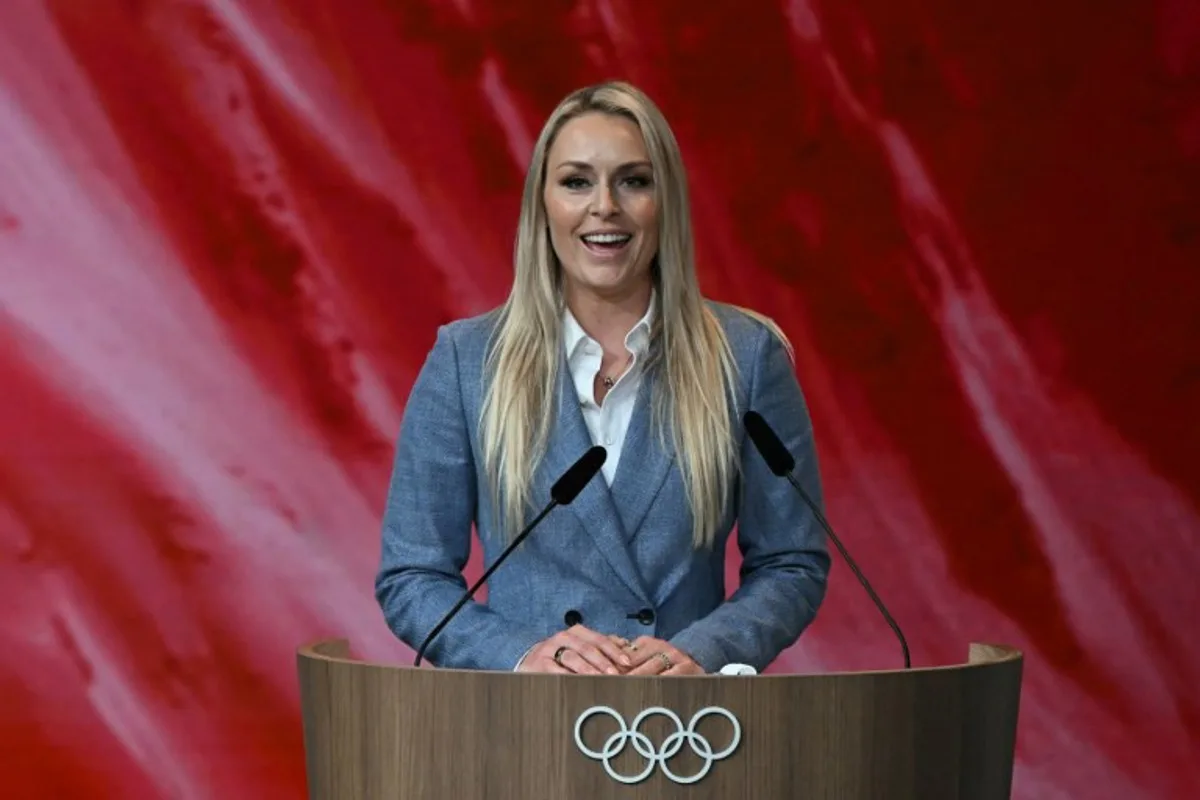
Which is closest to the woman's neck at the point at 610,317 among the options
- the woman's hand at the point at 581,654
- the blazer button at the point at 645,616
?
the blazer button at the point at 645,616

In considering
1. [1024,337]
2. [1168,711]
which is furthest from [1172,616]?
[1024,337]

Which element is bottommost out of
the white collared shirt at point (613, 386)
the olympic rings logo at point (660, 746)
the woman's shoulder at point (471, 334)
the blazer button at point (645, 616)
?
the olympic rings logo at point (660, 746)

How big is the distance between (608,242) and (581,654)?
0.59 metres

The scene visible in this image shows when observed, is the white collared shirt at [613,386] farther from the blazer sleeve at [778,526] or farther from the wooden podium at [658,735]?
the wooden podium at [658,735]

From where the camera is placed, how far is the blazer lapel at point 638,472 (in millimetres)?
2365

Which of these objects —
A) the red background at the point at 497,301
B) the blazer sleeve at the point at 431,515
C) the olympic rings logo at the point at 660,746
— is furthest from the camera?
the red background at the point at 497,301

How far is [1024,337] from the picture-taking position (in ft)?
13.1

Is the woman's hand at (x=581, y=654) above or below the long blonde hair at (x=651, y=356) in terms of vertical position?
below

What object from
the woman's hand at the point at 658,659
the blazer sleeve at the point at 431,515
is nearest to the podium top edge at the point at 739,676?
the blazer sleeve at the point at 431,515

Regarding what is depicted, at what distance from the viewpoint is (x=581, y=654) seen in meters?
2.10

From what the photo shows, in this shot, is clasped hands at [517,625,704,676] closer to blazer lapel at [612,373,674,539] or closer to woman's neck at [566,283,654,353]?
blazer lapel at [612,373,674,539]

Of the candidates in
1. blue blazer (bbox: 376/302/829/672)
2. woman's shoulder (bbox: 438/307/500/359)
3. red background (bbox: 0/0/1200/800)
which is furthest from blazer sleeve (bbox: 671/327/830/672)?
red background (bbox: 0/0/1200/800)

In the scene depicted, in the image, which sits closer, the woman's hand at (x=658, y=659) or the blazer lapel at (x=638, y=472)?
the woman's hand at (x=658, y=659)

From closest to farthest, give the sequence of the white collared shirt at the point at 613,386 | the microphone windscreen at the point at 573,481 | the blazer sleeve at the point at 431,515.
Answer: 1. the microphone windscreen at the point at 573,481
2. the blazer sleeve at the point at 431,515
3. the white collared shirt at the point at 613,386
